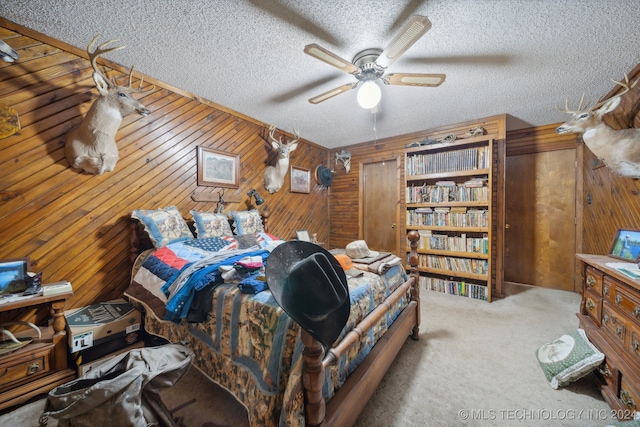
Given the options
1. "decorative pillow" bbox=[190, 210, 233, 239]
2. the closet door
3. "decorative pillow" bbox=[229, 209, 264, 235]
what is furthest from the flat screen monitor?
the closet door

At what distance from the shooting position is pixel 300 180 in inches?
164

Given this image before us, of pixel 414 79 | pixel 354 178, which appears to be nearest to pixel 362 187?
pixel 354 178

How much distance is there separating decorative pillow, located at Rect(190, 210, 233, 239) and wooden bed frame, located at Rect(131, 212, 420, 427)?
1.88 m

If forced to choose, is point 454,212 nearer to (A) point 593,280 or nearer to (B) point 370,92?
(A) point 593,280

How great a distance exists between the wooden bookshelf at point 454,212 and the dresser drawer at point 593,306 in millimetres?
1120

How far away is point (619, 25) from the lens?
1.57m

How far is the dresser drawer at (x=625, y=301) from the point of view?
1.29 metres

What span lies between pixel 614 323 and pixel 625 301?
21 centimetres

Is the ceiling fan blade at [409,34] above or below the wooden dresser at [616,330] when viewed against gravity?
above

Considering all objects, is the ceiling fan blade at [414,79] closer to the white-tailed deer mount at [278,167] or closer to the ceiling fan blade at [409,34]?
the ceiling fan blade at [409,34]

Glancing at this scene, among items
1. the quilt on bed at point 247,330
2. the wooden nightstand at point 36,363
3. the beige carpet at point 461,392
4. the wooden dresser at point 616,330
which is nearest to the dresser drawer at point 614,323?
the wooden dresser at point 616,330

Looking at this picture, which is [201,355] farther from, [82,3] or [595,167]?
[595,167]

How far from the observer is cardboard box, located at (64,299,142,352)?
5.08ft

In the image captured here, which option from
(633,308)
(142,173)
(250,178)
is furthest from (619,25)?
(142,173)
